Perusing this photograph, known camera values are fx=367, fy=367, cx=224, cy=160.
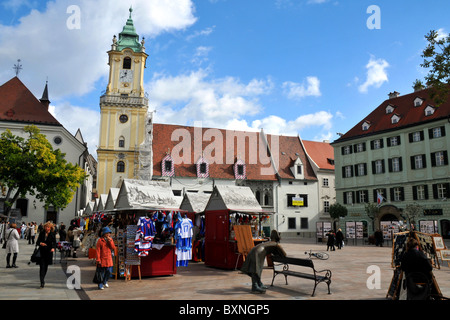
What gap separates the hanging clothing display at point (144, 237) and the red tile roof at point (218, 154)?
1295 inches

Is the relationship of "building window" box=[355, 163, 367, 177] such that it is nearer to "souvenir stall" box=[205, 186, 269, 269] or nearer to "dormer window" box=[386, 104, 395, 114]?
"dormer window" box=[386, 104, 395, 114]

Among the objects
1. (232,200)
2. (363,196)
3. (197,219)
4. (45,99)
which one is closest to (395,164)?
(363,196)

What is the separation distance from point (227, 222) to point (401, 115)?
33661 mm

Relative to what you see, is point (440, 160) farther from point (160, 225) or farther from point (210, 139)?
point (160, 225)

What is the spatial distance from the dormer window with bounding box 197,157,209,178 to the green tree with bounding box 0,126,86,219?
1784cm

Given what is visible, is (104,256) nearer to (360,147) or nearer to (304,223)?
(360,147)

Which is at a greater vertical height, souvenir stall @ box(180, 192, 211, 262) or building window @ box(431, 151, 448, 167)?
building window @ box(431, 151, 448, 167)

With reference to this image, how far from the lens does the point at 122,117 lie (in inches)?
1933

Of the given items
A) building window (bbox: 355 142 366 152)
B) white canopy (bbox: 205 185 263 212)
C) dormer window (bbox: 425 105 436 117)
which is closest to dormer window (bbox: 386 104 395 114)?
building window (bbox: 355 142 366 152)

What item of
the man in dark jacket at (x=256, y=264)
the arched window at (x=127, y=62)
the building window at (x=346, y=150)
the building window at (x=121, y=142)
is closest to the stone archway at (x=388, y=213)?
the building window at (x=346, y=150)

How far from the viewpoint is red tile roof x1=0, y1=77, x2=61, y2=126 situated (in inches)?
1729

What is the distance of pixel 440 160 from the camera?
35.8 m
